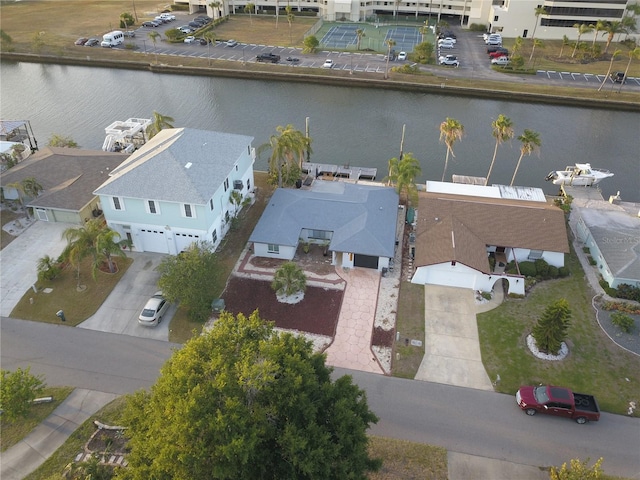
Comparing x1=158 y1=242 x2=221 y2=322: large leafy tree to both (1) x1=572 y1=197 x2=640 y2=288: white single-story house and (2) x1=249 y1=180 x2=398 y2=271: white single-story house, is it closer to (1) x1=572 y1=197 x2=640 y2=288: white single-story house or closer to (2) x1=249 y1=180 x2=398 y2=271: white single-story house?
(2) x1=249 y1=180 x2=398 y2=271: white single-story house

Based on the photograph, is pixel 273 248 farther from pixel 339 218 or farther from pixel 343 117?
pixel 343 117

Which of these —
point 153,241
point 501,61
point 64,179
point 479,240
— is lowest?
point 153,241

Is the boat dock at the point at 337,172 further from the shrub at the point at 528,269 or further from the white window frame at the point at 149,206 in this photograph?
the shrub at the point at 528,269

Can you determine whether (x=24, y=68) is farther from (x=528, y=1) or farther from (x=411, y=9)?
(x=528, y=1)

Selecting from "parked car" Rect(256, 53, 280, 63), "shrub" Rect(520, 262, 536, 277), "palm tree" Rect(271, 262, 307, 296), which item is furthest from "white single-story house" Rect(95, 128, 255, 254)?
"parked car" Rect(256, 53, 280, 63)

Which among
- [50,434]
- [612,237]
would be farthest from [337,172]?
[50,434]

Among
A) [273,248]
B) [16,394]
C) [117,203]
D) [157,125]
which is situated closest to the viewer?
[16,394]
